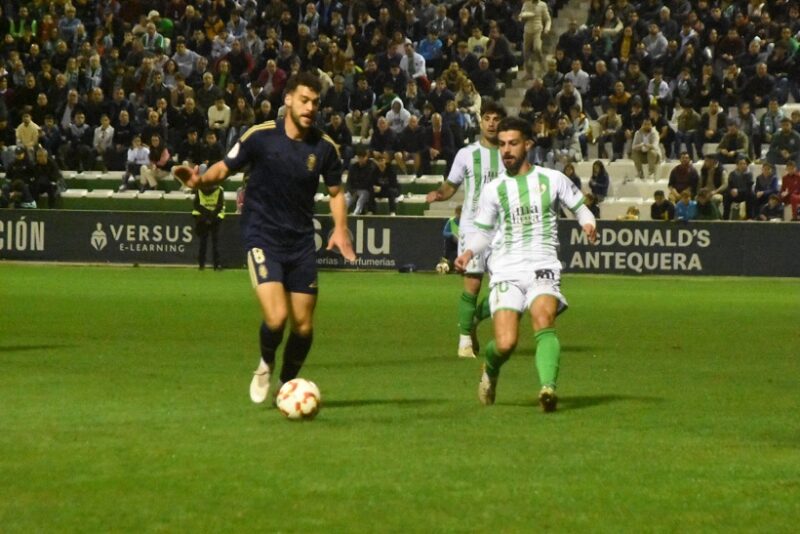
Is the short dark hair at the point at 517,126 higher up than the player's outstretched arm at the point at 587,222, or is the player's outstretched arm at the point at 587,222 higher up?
the short dark hair at the point at 517,126

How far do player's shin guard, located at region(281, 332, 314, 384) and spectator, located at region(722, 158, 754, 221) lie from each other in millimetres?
21406

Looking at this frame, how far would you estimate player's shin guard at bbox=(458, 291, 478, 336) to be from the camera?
14.0m

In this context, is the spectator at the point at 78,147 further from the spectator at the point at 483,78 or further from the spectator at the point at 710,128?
the spectator at the point at 710,128

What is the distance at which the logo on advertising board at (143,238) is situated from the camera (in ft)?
106

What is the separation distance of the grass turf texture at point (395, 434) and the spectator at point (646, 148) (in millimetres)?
14514

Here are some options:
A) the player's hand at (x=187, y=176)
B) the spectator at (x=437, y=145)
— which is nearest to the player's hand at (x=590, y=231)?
the player's hand at (x=187, y=176)

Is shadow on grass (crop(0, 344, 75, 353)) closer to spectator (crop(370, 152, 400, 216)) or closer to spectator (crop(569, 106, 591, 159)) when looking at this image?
spectator (crop(370, 152, 400, 216))

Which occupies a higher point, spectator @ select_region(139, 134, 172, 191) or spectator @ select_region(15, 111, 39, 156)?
spectator @ select_region(15, 111, 39, 156)

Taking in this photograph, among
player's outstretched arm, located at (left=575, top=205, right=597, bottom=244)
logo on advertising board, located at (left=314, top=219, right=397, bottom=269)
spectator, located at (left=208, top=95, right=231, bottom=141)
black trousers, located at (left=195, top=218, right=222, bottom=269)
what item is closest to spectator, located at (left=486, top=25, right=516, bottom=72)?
spectator, located at (left=208, top=95, right=231, bottom=141)

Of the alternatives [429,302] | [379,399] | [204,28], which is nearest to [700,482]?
[379,399]

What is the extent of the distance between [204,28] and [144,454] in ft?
104

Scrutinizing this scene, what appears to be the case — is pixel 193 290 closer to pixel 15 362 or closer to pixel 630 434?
pixel 15 362

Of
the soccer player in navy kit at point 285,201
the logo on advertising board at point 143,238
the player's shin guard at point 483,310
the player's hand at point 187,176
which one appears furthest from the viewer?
the logo on advertising board at point 143,238

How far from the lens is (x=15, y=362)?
43.1 feet
